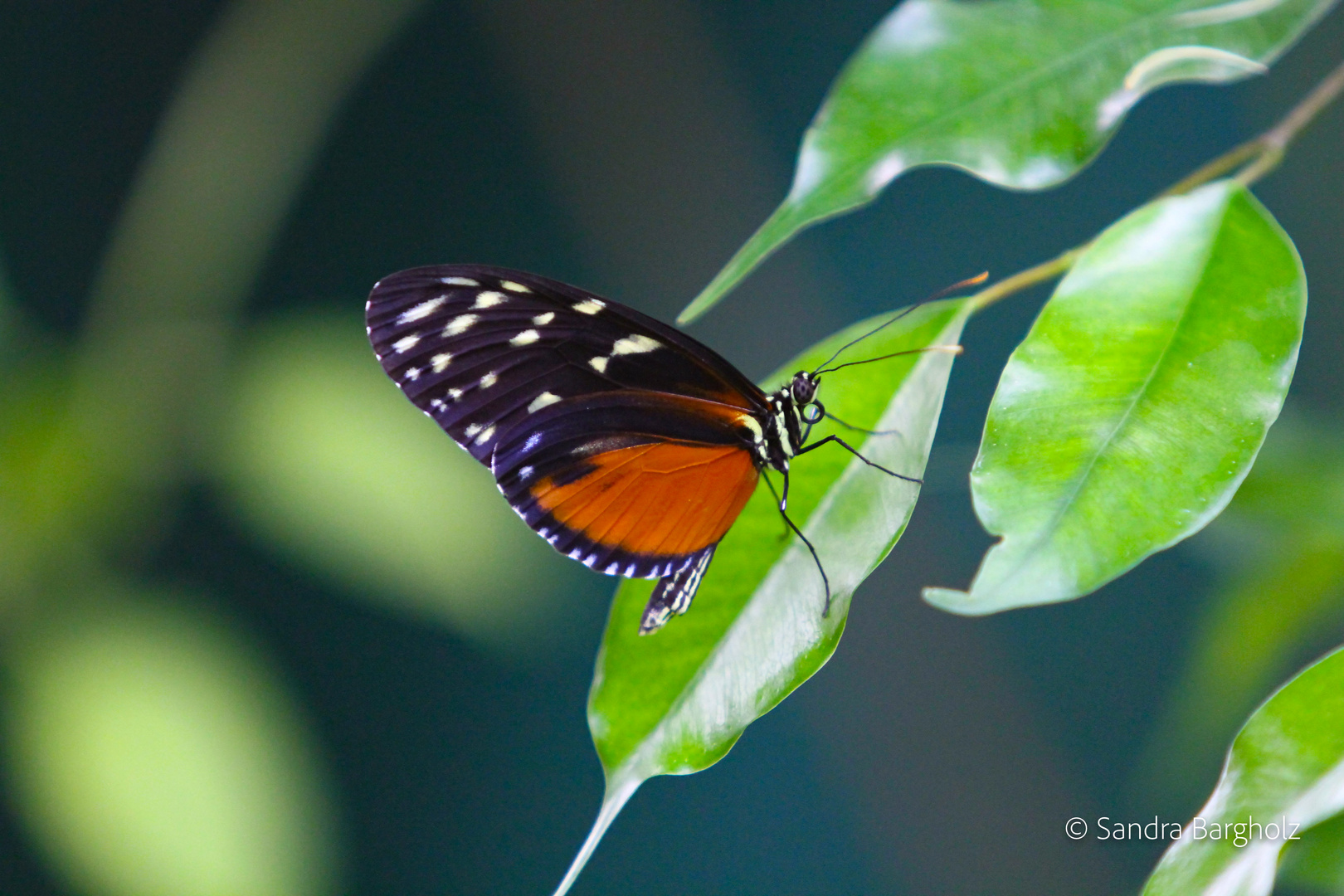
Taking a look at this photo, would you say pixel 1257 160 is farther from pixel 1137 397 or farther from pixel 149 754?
pixel 149 754

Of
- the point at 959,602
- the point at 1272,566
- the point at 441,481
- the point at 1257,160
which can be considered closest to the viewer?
the point at 959,602

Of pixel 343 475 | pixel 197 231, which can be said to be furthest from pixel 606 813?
pixel 197 231

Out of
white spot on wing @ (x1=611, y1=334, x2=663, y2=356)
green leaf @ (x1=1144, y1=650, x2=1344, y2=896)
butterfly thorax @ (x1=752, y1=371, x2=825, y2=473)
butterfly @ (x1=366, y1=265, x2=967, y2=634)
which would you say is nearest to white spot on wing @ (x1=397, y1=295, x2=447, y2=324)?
butterfly @ (x1=366, y1=265, x2=967, y2=634)

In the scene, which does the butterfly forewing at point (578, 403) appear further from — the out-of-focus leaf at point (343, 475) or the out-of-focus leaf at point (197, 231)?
A: the out-of-focus leaf at point (197, 231)

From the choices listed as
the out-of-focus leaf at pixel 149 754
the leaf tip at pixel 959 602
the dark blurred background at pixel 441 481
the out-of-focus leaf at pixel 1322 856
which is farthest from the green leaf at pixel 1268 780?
the out-of-focus leaf at pixel 149 754

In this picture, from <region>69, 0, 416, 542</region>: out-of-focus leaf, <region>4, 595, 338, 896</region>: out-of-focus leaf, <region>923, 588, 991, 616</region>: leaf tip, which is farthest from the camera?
<region>69, 0, 416, 542</region>: out-of-focus leaf

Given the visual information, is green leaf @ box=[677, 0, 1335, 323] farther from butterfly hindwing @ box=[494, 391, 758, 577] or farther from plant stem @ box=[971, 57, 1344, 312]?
butterfly hindwing @ box=[494, 391, 758, 577]
